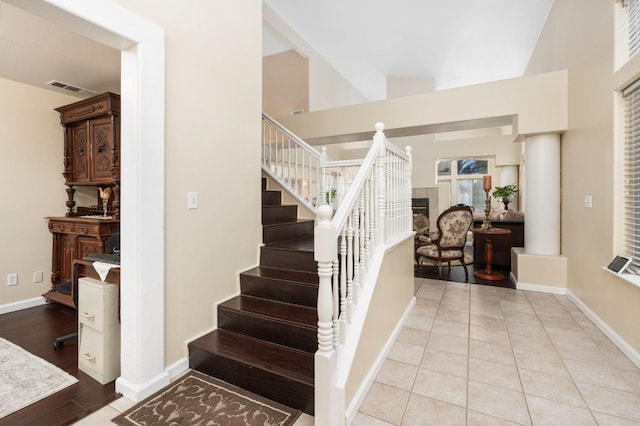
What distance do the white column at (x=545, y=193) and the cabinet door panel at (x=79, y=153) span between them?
5.59 meters

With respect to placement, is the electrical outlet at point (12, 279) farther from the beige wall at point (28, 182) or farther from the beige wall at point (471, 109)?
the beige wall at point (471, 109)

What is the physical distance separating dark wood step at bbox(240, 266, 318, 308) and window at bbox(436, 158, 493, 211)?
812cm

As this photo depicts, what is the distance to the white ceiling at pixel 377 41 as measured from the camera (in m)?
2.59

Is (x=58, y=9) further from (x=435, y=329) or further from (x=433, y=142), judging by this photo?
(x=433, y=142)

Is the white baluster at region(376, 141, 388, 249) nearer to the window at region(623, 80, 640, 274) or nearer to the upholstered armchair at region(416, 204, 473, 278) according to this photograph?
the window at region(623, 80, 640, 274)

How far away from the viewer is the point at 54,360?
2.24 meters

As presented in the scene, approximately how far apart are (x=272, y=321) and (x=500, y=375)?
63.4 inches

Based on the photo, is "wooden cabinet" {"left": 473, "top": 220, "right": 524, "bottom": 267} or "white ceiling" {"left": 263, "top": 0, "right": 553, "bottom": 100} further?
"wooden cabinet" {"left": 473, "top": 220, "right": 524, "bottom": 267}

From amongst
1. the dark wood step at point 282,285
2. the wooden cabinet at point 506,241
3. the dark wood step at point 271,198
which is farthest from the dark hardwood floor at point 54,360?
the wooden cabinet at point 506,241

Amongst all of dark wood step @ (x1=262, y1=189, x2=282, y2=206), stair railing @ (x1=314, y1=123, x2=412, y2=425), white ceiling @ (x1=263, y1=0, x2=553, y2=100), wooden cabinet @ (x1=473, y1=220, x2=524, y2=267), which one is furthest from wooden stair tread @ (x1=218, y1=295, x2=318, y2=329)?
white ceiling @ (x1=263, y1=0, x2=553, y2=100)

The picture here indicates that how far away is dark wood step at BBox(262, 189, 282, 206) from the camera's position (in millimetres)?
3738

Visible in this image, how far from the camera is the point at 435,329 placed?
2811 mm

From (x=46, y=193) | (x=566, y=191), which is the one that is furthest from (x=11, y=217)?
(x=566, y=191)

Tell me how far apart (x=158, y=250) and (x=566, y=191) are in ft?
15.2
